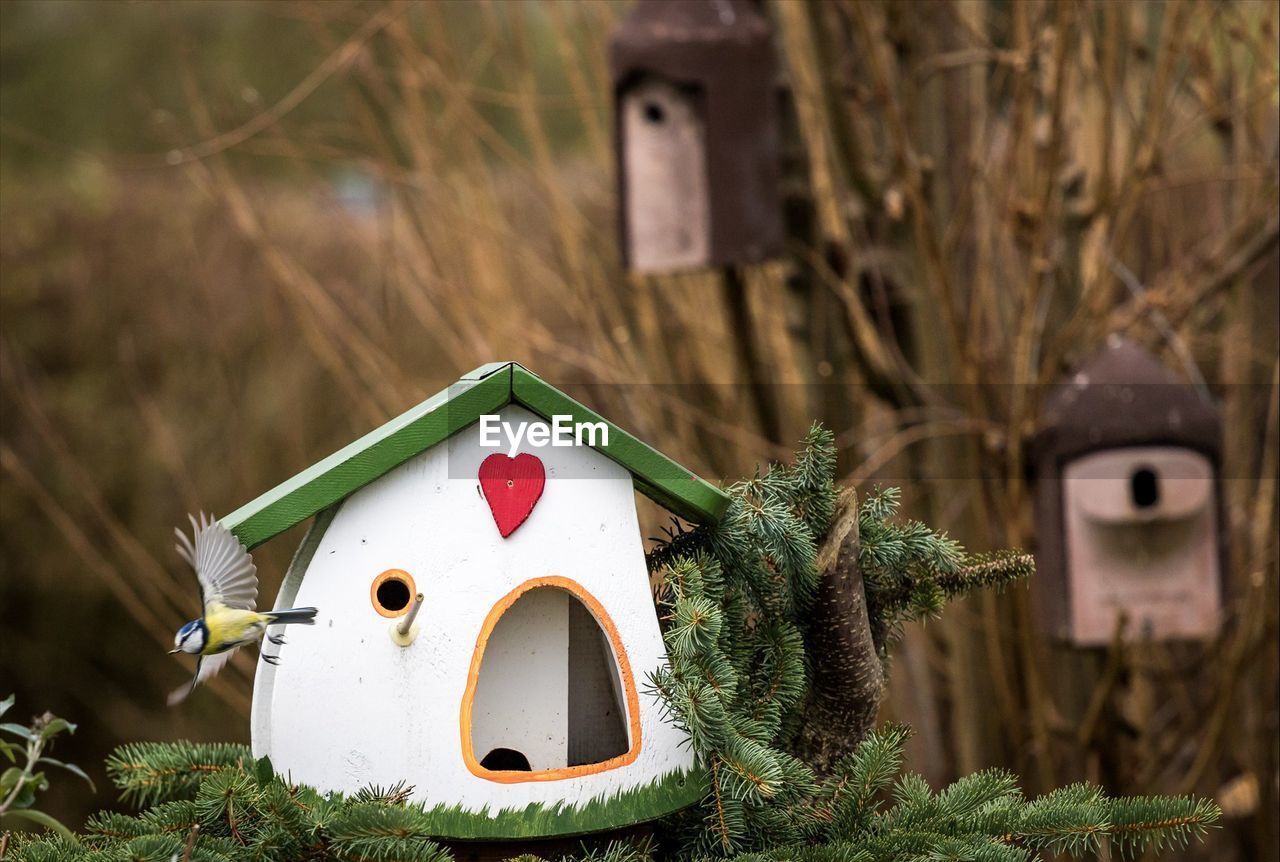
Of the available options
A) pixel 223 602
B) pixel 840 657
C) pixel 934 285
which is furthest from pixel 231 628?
pixel 934 285

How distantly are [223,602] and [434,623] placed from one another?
0.16 m

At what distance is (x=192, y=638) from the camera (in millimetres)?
1096

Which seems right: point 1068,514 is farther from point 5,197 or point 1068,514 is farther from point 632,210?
point 5,197

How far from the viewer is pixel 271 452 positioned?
450cm

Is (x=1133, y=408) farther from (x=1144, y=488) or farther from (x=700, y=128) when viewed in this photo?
(x=700, y=128)

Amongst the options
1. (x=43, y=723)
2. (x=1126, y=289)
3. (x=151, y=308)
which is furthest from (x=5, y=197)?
(x=43, y=723)

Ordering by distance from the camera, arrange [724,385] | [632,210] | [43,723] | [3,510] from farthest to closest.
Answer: [3,510] → [724,385] → [632,210] → [43,723]

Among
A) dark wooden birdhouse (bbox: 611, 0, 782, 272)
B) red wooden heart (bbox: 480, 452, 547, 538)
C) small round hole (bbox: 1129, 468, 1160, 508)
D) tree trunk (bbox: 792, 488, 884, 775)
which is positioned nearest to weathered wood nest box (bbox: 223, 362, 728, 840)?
red wooden heart (bbox: 480, 452, 547, 538)

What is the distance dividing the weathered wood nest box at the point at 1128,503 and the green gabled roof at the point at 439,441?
3.57ft

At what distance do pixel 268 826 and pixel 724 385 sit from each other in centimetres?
196

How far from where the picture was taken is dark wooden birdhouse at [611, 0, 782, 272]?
247 centimetres

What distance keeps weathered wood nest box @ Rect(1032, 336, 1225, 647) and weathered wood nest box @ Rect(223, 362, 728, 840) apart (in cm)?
110

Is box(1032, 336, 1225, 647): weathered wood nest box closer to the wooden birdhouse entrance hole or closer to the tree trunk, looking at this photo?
the tree trunk

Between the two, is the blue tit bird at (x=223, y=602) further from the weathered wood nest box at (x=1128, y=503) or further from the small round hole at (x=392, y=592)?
the weathered wood nest box at (x=1128, y=503)
